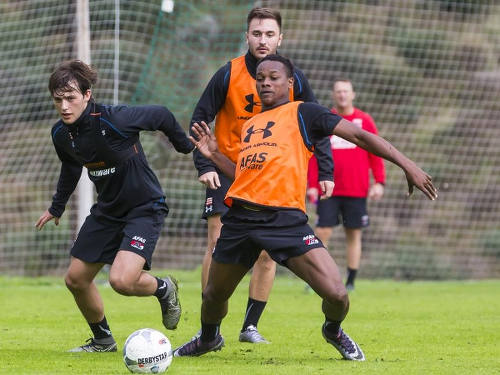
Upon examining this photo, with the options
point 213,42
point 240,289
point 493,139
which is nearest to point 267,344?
point 240,289

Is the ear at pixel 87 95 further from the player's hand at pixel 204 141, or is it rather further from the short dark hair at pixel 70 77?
the player's hand at pixel 204 141

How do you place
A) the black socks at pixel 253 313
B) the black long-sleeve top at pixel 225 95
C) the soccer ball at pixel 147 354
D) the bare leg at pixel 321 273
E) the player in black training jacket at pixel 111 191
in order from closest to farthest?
the soccer ball at pixel 147 354, the bare leg at pixel 321 273, the player in black training jacket at pixel 111 191, the black long-sleeve top at pixel 225 95, the black socks at pixel 253 313

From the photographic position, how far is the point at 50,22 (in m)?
13.4

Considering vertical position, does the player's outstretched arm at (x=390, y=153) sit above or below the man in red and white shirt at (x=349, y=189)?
above

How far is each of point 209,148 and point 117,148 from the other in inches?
21.9

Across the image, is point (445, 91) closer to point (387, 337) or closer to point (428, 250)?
point (428, 250)

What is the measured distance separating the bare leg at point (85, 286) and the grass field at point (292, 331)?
0.89 feet

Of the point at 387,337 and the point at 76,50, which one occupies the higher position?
the point at 76,50

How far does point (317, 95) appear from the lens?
1580 centimetres

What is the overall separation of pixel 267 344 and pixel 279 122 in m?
1.62

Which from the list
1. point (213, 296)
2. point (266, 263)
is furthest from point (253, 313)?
point (213, 296)

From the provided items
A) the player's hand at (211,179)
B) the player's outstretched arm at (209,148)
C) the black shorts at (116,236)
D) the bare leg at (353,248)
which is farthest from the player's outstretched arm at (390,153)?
the bare leg at (353,248)

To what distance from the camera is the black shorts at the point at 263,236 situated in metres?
5.35

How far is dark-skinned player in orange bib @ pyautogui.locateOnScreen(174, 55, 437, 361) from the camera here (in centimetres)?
534
